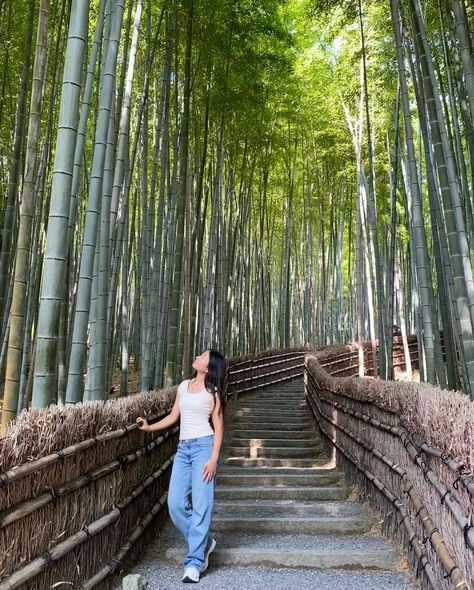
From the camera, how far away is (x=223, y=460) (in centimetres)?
443

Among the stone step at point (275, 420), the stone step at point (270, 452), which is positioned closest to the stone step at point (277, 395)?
the stone step at point (275, 420)

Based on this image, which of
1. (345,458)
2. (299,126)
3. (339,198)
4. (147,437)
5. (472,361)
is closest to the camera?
(147,437)

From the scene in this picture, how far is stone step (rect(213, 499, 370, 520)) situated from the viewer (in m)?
3.17

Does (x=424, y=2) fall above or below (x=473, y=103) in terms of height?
above

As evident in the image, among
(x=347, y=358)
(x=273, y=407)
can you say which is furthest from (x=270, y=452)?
(x=347, y=358)

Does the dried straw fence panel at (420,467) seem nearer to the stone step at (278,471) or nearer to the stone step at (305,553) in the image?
Result: the stone step at (305,553)

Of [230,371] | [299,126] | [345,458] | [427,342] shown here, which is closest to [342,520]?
[345,458]

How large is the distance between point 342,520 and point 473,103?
8.14 feet

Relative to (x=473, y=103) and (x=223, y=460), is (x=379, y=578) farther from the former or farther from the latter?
(x=473, y=103)

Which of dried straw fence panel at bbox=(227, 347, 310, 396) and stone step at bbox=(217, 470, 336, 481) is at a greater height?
dried straw fence panel at bbox=(227, 347, 310, 396)

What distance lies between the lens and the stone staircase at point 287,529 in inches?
94.1

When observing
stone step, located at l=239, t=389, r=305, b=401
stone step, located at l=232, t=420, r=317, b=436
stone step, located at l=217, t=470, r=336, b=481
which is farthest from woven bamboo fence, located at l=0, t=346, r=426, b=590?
stone step, located at l=239, t=389, r=305, b=401

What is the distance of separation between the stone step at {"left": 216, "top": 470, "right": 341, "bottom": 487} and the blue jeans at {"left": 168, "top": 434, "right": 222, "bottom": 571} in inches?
53.0

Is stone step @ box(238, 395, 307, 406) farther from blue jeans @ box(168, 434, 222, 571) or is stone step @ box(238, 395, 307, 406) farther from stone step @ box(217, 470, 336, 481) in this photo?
blue jeans @ box(168, 434, 222, 571)
